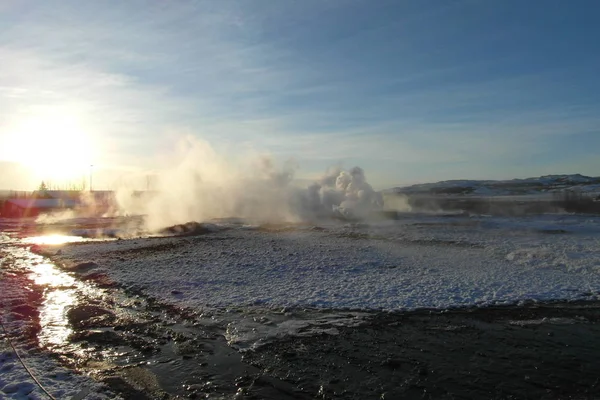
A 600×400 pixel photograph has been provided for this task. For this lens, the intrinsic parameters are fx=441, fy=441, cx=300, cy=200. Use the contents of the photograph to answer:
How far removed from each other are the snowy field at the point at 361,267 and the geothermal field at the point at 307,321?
0.11 m

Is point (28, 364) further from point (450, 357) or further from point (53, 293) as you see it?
point (450, 357)

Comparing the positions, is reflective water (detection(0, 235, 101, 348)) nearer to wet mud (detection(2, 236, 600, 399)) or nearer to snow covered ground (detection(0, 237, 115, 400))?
wet mud (detection(2, 236, 600, 399))

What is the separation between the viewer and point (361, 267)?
18.7 metres

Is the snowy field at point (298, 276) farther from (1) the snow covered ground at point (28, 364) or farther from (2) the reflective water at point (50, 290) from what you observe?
(2) the reflective water at point (50, 290)

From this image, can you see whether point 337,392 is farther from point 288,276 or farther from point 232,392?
point 288,276

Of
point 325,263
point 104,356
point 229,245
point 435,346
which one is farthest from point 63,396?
point 229,245

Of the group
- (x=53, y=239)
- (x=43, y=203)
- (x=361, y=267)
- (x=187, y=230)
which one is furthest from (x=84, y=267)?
(x=43, y=203)

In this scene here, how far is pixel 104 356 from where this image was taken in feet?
30.9

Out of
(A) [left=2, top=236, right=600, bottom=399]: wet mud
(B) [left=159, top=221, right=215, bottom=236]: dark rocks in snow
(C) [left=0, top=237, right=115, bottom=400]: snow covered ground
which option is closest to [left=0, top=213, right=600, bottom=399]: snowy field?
(C) [left=0, top=237, right=115, bottom=400]: snow covered ground

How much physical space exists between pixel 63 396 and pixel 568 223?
125ft

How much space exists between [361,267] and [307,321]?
732cm

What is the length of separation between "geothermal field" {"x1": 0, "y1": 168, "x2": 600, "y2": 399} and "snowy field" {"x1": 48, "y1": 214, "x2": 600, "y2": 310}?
0.36 ft

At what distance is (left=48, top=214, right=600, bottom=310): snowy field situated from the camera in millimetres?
14062

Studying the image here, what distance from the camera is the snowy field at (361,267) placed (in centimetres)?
1406
